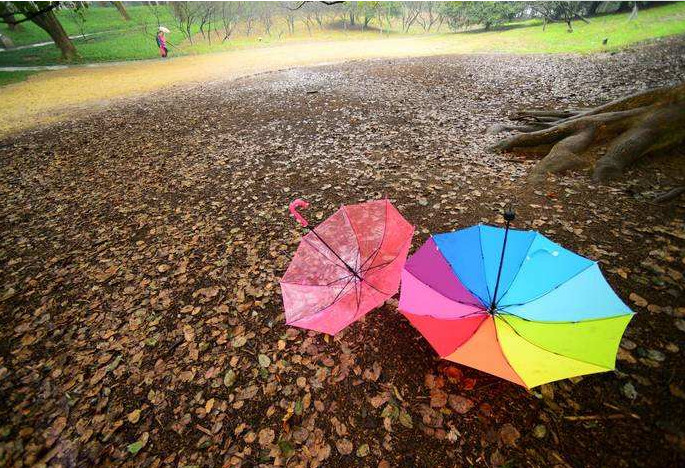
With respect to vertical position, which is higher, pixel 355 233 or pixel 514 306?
pixel 355 233

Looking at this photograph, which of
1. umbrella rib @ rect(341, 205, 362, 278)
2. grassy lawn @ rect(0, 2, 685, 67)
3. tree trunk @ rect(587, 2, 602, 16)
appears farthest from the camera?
tree trunk @ rect(587, 2, 602, 16)

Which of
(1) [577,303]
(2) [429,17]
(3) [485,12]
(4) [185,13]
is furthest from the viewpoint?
(2) [429,17]

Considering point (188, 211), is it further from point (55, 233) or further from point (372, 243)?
point (372, 243)

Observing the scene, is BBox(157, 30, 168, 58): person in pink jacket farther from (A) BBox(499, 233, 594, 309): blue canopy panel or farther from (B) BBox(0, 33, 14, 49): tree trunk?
(A) BBox(499, 233, 594, 309): blue canopy panel

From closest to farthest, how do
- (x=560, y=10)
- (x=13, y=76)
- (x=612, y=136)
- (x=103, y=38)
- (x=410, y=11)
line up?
1. (x=612, y=136)
2. (x=13, y=76)
3. (x=560, y=10)
4. (x=103, y=38)
5. (x=410, y=11)

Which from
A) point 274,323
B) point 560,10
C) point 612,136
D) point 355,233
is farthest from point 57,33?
point 560,10

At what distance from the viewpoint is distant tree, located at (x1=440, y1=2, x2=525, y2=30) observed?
105 feet

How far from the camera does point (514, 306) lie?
7.50 ft

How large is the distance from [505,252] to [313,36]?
47.0 meters

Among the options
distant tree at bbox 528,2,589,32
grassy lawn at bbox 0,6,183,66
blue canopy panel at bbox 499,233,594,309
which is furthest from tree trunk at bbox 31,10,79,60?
distant tree at bbox 528,2,589,32

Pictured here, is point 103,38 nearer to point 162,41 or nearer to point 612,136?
point 162,41

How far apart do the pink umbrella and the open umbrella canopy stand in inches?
11.4

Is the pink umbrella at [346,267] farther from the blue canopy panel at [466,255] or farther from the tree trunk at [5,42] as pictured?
the tree trunk at [5,42]

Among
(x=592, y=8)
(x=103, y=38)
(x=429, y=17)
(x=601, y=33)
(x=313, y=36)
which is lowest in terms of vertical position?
(x=313, y=36)
